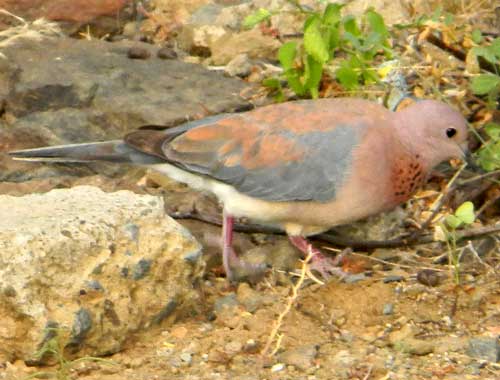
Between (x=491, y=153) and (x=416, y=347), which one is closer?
(x=416, y=347)

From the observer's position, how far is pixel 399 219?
5438 millimetres

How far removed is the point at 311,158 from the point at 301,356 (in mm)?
1105

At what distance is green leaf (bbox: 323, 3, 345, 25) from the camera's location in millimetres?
5520

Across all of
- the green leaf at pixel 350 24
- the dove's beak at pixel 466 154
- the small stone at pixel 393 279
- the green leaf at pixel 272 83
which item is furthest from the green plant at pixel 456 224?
the green leaf at pixel 272 83

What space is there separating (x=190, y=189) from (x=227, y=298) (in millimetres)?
1115

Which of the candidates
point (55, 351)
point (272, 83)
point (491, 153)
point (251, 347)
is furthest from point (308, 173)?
point (55, 351)

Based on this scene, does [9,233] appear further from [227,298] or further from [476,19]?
[476,19]

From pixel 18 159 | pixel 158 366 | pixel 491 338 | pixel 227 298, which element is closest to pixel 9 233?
pixel 158 366

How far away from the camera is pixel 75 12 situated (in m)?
7.18

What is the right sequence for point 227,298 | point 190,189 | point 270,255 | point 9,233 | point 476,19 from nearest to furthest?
point 9,233
point 227,298
point 270,255
point 190,189
point 476,19

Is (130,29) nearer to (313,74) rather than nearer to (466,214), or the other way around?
(313,74)

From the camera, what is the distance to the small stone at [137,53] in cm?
672

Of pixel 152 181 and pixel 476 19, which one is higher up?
pixel 476 19

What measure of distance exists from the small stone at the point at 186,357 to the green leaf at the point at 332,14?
1969 mm
